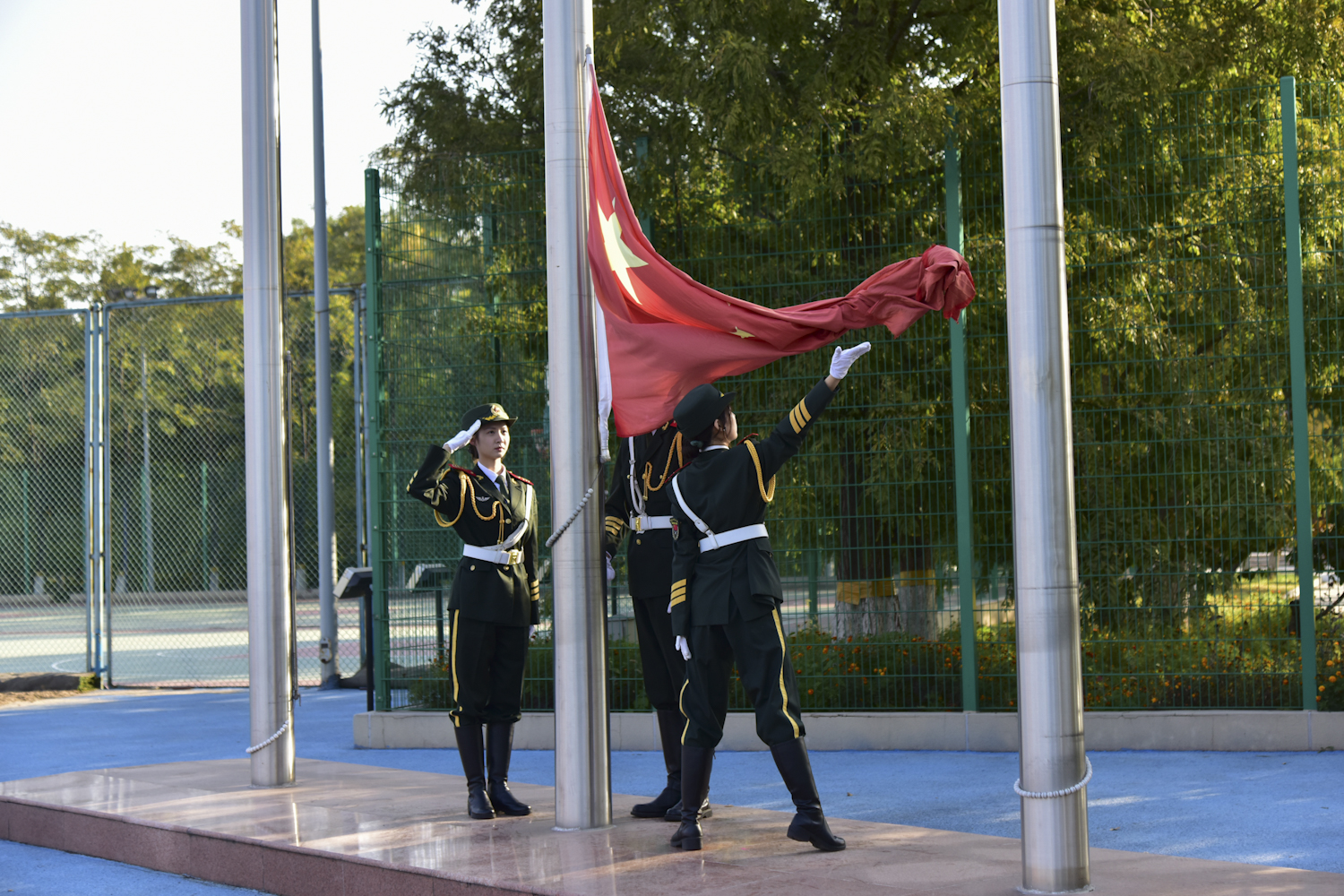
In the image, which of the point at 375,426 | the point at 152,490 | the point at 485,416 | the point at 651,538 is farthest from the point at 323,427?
the point at 152,490

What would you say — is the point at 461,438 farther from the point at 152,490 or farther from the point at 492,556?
the point at 152,490

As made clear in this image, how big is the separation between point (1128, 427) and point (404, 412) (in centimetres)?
515

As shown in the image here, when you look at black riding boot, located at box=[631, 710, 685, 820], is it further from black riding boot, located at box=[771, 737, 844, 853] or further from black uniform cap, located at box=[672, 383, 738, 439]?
black uniform cap, located at box=[672, 383, 738, 439]

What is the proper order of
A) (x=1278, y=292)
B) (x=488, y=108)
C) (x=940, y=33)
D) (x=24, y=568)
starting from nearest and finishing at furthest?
(x=1278, y=292) < (x=940, y=33) < (x=488, y=108) < (x=24, y=568)

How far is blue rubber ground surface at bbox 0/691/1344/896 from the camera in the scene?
5.84 m

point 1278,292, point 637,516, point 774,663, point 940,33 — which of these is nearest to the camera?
point 774,663

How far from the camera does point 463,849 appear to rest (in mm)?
5508

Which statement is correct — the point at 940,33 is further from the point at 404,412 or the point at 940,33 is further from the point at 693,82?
the point at 404,412

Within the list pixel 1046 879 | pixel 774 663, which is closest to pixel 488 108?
pixel 774 663

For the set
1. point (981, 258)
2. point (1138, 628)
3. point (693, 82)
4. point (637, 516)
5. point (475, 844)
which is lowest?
point (475, 844)

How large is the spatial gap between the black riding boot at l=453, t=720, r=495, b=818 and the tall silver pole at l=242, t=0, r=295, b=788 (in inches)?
50.7

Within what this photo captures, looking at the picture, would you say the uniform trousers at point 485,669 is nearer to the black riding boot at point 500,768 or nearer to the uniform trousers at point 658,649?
the black riding boot at point 500,768

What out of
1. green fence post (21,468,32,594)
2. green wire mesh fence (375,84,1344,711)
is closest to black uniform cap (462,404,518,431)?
green wire mesh fence (375,84,1344,711)

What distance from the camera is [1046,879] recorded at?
14.8 feet
